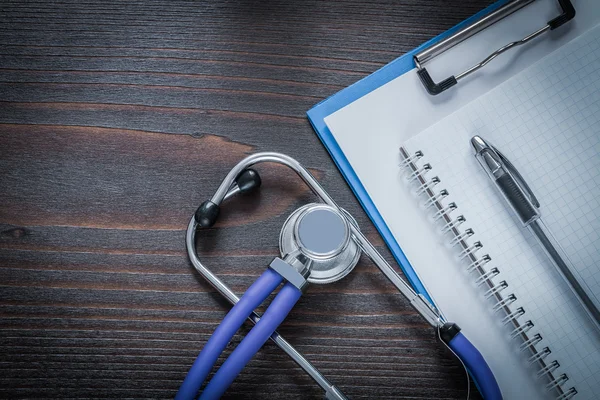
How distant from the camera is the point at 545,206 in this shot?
584 mm

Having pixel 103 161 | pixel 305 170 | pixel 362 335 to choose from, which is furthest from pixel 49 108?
pixel 362 335

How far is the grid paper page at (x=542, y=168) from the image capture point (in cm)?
57

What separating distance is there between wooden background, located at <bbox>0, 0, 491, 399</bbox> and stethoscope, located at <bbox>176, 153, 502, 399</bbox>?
0.09 ft

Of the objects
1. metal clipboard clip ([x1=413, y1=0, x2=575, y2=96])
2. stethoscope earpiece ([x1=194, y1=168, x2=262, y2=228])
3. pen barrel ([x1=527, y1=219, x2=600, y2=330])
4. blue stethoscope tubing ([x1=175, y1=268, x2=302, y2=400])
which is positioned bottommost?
pen barrel ([x1=527, y1=219, x2=600, y2=330])

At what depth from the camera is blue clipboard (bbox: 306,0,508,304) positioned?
60cm

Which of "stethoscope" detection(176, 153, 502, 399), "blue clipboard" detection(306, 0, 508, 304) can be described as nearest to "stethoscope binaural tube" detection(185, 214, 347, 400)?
"stethoscope" detection(176, 153, 502, 399)

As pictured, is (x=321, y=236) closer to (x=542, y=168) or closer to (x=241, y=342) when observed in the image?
(x=241, y=342)

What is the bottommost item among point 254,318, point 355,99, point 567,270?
point 567,270

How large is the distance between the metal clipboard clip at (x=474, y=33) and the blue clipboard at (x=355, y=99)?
17mm

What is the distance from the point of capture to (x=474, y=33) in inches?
23.8

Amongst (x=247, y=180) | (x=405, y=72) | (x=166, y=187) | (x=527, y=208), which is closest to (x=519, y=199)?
(x=527, y=208)

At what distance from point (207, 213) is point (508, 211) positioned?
1.13 ft

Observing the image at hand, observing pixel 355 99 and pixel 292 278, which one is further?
pixel 355 99

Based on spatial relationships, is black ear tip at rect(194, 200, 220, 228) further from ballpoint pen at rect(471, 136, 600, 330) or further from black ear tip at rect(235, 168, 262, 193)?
ballpoint pen at rect(471, 136, 600, 330)
